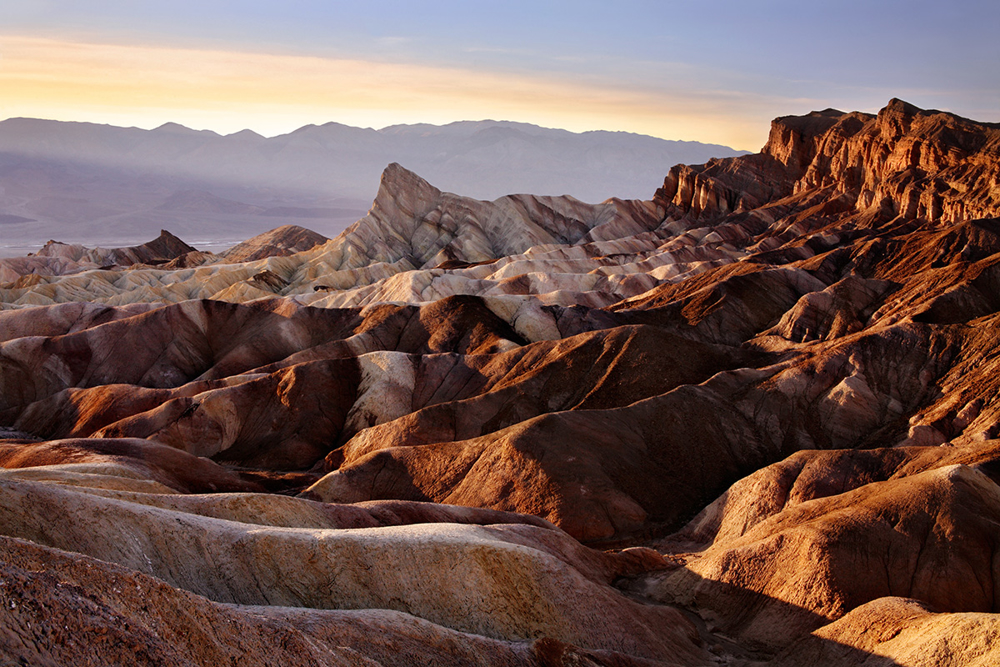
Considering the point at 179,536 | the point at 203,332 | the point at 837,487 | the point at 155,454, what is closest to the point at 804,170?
the point at 203,332

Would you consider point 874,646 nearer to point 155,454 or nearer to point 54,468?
point 54,468

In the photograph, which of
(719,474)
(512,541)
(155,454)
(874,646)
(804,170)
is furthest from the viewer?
(804,170)

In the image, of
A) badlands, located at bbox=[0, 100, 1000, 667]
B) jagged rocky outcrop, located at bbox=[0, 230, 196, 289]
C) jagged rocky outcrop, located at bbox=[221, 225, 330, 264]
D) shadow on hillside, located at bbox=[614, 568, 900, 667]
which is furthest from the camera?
jagged rocky outcrop, located at bbox=[221, 225, 330, 264]

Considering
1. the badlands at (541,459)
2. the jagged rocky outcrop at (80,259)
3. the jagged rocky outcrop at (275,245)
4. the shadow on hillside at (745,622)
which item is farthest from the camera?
the jagged rocky outcrop at (275,245)

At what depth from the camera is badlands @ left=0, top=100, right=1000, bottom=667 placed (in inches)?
689

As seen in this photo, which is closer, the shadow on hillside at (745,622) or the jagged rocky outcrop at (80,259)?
the shadow on hillside at (745,622)

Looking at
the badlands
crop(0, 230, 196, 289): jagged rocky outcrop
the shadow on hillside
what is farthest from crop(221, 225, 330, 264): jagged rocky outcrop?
the shadow on hillside

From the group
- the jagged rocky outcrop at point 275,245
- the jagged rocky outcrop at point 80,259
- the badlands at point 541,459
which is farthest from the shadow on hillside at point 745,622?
the jagged rocky outcrop at point 275,245

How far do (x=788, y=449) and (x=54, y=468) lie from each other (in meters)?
31.2

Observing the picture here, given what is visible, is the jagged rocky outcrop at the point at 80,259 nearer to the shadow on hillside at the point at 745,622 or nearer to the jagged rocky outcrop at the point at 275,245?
the jagged rocky outcrop at the point at 275,245

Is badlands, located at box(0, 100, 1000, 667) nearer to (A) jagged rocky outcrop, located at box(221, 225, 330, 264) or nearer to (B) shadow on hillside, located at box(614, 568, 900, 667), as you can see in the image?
(B) shadow on hillside, located at box(614, 568, 900, 667)

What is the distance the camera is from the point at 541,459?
119ft

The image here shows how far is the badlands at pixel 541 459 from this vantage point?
17.5 meters

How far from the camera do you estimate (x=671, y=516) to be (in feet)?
117
